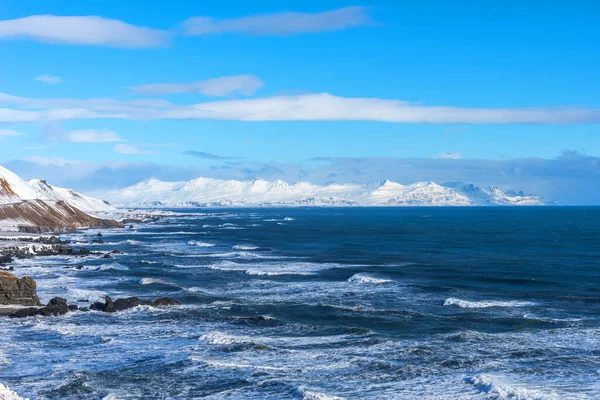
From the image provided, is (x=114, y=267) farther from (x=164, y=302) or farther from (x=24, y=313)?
(x=24, y=313)

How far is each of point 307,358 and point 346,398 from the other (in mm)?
5581

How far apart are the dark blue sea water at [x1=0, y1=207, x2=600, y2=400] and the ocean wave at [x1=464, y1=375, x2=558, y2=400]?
0.07m

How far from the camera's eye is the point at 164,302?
40.0m

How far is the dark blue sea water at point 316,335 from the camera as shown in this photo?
23484 millimetres

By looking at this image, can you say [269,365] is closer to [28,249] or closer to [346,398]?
[346,398]

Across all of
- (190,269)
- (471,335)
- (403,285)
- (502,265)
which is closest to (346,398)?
(471,335)

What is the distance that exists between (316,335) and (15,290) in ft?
59.1

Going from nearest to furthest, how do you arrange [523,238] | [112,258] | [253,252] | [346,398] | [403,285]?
[346,398] → [403,285] → [112,258] → [253,252] → [523,238]

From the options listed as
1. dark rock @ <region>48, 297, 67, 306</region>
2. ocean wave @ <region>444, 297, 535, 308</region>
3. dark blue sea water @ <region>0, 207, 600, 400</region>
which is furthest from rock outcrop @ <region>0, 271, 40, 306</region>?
ocean wave @ <region>444, 297, 535, 308</region>

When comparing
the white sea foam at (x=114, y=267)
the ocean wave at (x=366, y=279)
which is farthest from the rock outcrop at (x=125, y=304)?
the white sea foam at (x=114, y=267)

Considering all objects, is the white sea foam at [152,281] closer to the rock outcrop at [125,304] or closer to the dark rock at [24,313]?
the rock outcrop at [125,304]

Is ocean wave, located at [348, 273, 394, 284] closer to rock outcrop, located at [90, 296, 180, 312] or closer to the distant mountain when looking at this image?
rock outcrop, located at [90, 296, 180, 312]

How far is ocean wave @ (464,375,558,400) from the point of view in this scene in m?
21.9

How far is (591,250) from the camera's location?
80.8 m
